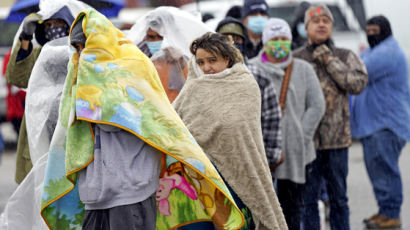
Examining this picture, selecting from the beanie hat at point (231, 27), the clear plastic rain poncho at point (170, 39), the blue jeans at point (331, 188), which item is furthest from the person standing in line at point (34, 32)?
the blue jeans at point (331, 188)

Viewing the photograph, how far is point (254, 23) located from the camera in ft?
28.1

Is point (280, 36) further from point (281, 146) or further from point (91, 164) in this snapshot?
point (91, 164)

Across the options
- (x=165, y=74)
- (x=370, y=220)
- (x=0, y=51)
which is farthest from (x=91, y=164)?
(x=0, y=51)

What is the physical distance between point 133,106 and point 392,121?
4.45 metres

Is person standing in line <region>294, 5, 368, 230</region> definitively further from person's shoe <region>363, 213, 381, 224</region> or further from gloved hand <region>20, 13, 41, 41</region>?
gloved hand <region>20, 13, 41, 41</region>

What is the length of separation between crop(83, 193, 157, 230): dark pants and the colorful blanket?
0.26m

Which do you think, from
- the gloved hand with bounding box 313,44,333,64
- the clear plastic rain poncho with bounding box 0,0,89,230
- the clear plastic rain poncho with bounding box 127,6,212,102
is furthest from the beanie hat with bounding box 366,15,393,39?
the clear plastic rain poncho with bounding box 0,0,89,230

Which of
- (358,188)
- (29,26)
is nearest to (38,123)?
(29,26)

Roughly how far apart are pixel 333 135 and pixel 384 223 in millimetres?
1356

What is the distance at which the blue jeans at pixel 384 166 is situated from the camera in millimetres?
8273

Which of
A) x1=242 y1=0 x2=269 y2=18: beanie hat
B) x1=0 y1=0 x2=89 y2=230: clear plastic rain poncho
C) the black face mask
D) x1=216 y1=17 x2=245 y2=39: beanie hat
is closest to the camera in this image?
x1=0 y1=0 x2=89 y2=230: clear plastic rain poncho

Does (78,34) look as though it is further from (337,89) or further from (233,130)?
(337,89)

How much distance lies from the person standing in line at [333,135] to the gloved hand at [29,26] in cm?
247

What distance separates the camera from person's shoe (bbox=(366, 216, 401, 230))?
26.6 feet
